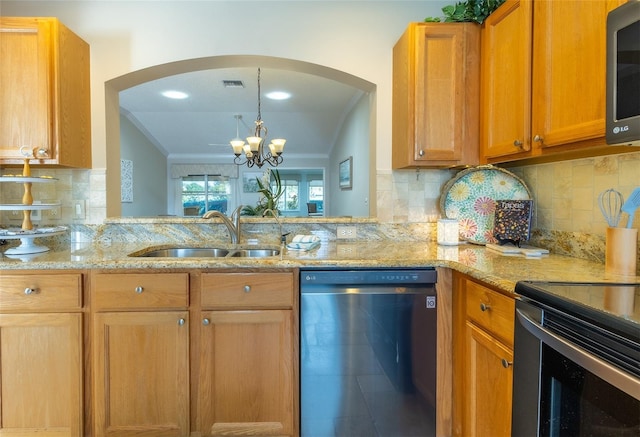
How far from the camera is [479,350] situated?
148 centimetres

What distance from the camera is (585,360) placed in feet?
2.89

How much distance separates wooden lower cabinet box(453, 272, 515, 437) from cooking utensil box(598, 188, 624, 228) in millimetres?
608

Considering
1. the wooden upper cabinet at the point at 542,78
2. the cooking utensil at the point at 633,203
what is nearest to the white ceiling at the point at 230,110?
the wooden upper cabinet at the point at 542,78

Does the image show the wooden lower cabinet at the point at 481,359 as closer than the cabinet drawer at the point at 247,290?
Yes

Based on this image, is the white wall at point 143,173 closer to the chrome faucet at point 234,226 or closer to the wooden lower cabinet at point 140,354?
the chrome faucet at point 234,226

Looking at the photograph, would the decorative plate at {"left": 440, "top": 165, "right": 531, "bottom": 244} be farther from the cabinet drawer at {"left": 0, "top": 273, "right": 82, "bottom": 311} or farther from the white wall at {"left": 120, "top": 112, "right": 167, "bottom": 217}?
the white wall at {"left": 120, "top": 112, "right": 167, "bottom": 217}


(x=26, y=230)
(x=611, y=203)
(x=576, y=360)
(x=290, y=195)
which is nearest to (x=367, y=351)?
(x=576, y=360)

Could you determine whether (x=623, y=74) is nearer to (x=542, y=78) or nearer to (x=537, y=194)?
(x=542, y=78)

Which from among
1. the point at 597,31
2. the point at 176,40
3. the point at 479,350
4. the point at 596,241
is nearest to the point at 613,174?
the point at 596,241

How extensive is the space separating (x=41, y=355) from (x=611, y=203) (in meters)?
2.52

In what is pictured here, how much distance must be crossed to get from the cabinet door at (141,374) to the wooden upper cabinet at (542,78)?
67.2 inches

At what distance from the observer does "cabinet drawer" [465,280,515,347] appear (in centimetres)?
128

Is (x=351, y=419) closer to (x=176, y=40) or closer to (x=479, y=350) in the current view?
(x=479, y=350)

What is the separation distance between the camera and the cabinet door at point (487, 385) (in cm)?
130
